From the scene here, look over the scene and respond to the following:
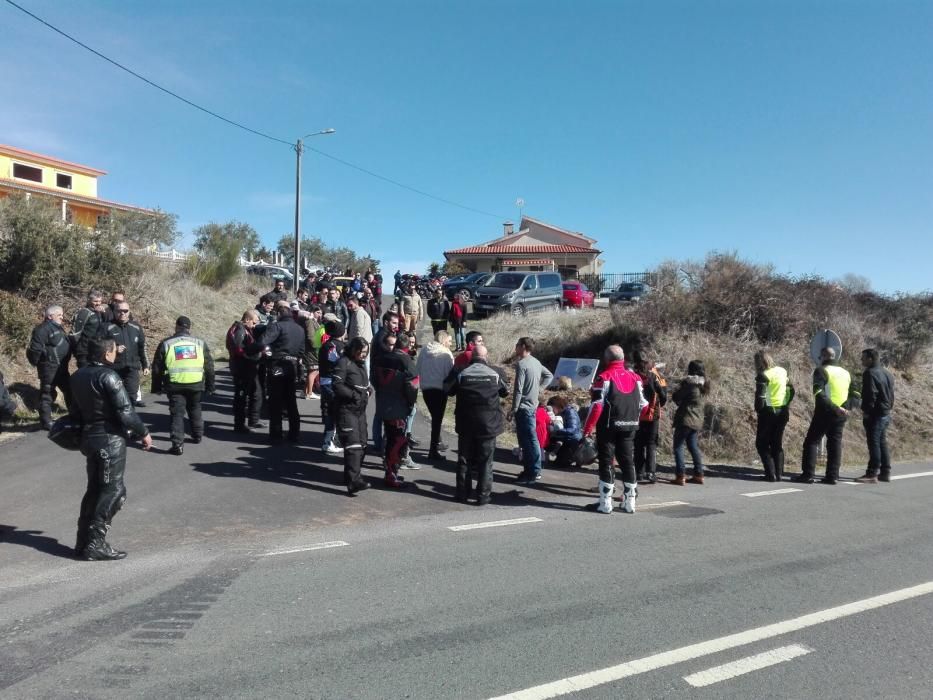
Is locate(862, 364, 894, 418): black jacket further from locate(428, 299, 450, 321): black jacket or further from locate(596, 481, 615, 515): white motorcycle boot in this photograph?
locate(428, 299, 450, 321): black jacket

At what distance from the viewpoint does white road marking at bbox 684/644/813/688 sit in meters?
3.98

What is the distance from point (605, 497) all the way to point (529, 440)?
155 cm

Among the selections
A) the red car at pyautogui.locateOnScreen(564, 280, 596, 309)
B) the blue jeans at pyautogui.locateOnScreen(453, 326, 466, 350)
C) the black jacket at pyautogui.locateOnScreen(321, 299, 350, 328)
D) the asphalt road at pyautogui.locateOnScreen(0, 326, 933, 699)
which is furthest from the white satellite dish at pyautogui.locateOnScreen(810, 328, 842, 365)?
the red car at pyautogui.locateOnScreen(564, 280, 596, 309)

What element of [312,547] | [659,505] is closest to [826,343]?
[659,505]

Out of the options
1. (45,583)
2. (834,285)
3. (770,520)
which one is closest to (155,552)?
(45,583)

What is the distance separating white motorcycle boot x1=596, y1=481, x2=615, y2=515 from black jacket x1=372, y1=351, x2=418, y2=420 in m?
2.43

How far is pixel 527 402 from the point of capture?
9.18 meters

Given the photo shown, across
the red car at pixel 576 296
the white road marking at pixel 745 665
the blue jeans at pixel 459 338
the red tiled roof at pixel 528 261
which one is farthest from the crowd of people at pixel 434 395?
the red tiled roof at pixel 528 261

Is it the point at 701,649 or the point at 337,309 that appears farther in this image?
the point at 337,309

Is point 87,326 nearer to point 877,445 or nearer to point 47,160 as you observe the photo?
point 877,445

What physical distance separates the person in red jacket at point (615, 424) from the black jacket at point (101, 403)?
4585mm

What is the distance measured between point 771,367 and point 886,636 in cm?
→ 639

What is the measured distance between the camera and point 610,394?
786 cm

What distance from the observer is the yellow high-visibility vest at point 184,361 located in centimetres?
921
